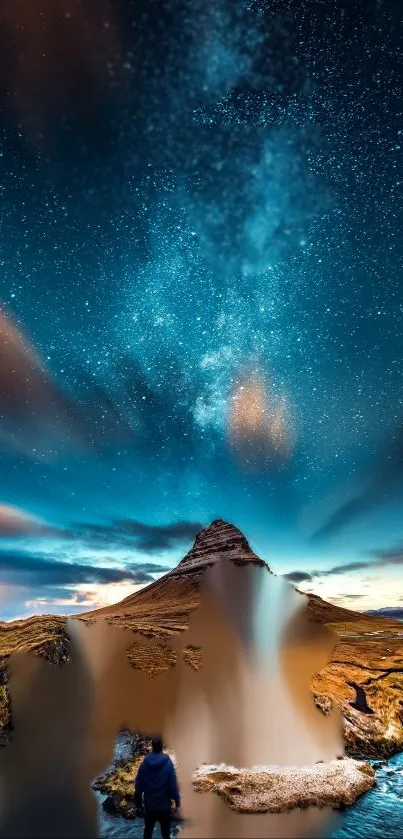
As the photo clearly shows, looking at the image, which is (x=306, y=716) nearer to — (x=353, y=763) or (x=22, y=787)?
(x=353, y=763)

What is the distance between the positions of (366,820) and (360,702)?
68.6 feet

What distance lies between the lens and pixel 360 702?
33.4 metres

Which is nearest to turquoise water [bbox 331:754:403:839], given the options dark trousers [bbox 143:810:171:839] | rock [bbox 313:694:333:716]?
rock [bbox 313:694:333:716]

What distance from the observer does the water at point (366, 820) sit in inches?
536

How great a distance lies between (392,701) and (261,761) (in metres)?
19.0

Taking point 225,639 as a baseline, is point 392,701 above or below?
below

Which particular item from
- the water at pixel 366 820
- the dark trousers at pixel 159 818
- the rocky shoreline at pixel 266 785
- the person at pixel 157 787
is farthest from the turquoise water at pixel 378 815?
the person at pixel 157 787

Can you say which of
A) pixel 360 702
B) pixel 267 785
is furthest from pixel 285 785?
pixel 360 702

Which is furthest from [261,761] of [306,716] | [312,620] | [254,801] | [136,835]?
[136,835]

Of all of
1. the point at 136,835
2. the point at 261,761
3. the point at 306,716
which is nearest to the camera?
the point at 136,835

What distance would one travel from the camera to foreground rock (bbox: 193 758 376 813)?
16.5 metres

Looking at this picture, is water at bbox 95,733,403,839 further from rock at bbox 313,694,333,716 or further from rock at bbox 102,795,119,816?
rock at bbox 313,694,333,716

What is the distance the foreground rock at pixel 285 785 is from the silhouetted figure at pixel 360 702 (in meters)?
11.3

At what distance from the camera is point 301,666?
991 inches
